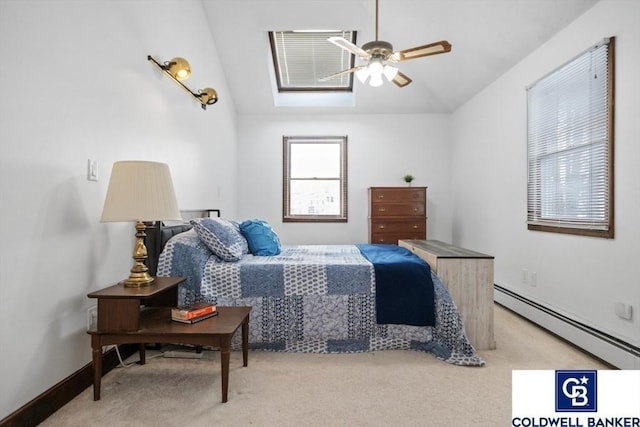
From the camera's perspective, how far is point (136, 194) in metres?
1.87

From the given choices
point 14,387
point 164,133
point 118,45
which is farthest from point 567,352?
point 118,45

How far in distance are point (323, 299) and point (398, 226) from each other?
9.34ft

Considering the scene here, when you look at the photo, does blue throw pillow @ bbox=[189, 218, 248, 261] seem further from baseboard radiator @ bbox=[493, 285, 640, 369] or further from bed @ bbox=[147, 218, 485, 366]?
baseboard radiator @ bbox=[493, 285, 640, 369]

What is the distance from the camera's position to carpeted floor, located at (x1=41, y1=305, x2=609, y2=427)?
1.67 metres

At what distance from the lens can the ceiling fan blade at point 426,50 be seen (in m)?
2.46

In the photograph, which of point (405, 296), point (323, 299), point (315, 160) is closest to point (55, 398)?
point (323, 299)

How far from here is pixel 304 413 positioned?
1.71 m

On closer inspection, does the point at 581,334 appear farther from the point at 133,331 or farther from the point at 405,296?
the point at 133,331

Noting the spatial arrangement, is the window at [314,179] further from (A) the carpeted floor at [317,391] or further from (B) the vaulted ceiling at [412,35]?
(A) the carpeted floor at [317,391]

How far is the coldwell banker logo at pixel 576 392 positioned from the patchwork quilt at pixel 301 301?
0.79 meters

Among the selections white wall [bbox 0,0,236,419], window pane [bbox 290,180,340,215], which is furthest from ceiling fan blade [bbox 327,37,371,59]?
window pane [bbox 290,180,340,215]

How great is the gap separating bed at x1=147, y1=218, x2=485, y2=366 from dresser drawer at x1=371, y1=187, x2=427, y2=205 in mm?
2619

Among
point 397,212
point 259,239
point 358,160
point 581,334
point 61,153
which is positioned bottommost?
point 581,334

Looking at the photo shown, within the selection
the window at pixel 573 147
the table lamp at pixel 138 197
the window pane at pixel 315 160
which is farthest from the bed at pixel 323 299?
the window pane at pixel 315 160
